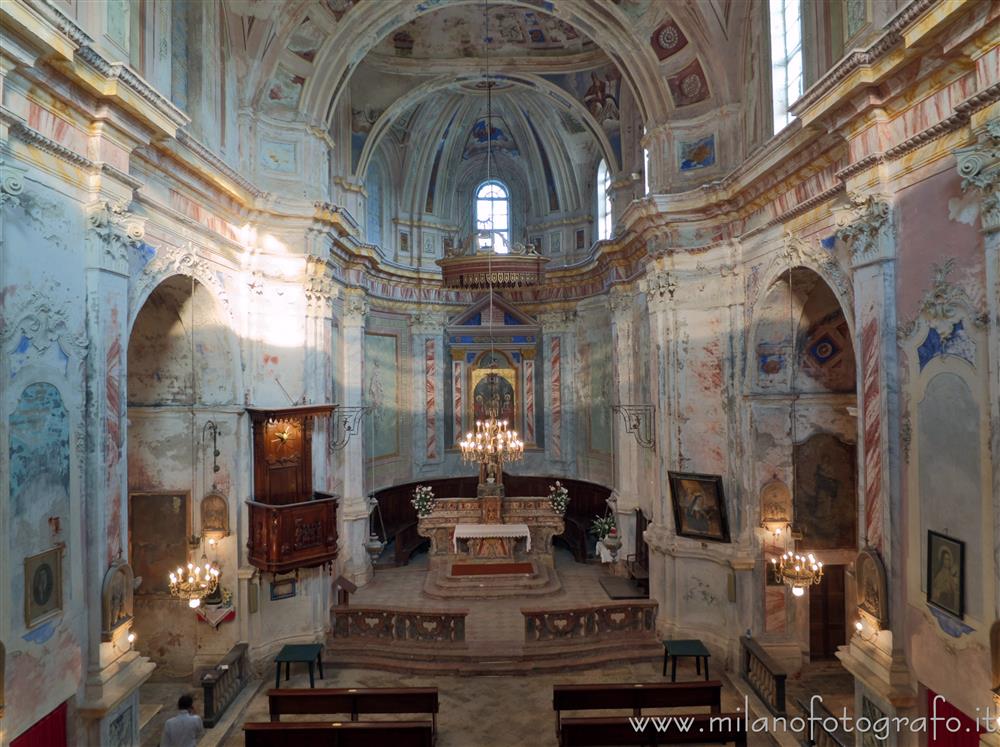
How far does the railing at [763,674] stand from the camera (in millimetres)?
8867

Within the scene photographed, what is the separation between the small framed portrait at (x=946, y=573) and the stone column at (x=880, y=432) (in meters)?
0.52

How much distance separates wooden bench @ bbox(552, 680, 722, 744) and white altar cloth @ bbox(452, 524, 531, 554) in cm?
669

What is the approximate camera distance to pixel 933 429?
20.2 ft

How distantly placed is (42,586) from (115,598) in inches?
43.7

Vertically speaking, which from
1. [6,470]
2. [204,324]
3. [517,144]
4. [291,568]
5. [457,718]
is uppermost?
[517,144]

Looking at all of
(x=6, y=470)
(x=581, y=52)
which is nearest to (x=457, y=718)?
(x=6, y=470)

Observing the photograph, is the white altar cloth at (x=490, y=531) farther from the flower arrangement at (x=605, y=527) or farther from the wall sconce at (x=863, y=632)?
the wall sconce at (x=863, y=632)

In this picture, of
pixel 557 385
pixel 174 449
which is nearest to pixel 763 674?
pixel 174 449

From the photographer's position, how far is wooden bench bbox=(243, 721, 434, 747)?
759 centimetres

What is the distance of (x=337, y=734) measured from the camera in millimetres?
7570

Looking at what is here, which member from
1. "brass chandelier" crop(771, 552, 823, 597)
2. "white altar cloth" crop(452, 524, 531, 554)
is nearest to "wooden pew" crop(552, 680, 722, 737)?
"brass chandelier" crop(771, 552, 823, 597)

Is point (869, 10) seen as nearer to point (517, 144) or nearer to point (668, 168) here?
point (668, 168)

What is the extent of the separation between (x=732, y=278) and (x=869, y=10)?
471 centimetres

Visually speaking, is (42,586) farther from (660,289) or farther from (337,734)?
(660,289)
